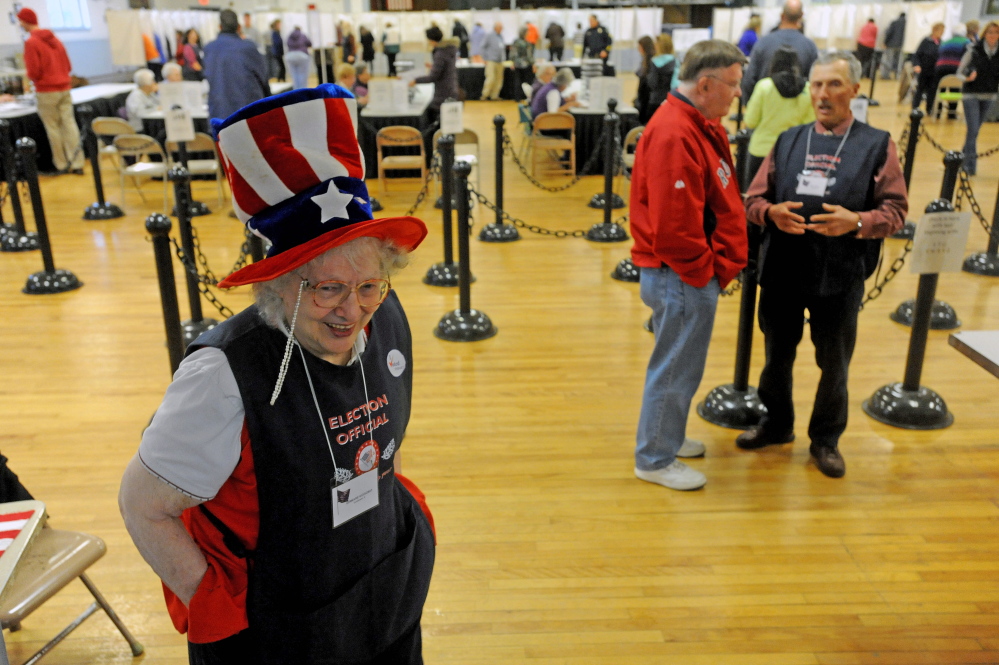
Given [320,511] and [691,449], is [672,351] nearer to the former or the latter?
[691,449]

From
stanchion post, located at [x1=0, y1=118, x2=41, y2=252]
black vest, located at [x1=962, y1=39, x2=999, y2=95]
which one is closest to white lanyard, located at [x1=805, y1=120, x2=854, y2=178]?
stanchion post, located at [x1=0, y1=118, x2=41, y2=252]

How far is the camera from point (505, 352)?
4879mm

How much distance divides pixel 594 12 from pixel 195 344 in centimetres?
2131

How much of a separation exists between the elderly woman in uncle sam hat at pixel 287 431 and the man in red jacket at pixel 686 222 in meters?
1.54

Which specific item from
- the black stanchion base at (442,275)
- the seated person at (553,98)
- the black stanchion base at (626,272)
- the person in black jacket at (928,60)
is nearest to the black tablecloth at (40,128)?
the seated person at (553,98)

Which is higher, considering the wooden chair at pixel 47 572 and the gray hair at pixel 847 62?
the gray hair at pixel 847 62

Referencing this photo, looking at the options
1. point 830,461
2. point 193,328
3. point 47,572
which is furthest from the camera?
point 193,328

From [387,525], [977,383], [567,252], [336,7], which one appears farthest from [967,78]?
[336,7]

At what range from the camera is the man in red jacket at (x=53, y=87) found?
8.98 meters

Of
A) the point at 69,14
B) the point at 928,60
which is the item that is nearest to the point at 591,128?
the point at 928,60

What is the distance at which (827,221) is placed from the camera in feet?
9.99

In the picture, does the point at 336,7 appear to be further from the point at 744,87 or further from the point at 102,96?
the point at 744,87

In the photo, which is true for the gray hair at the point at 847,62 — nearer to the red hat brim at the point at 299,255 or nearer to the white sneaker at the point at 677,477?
the white sneaker at the point at 677,477

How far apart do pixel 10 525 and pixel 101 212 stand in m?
6.73
